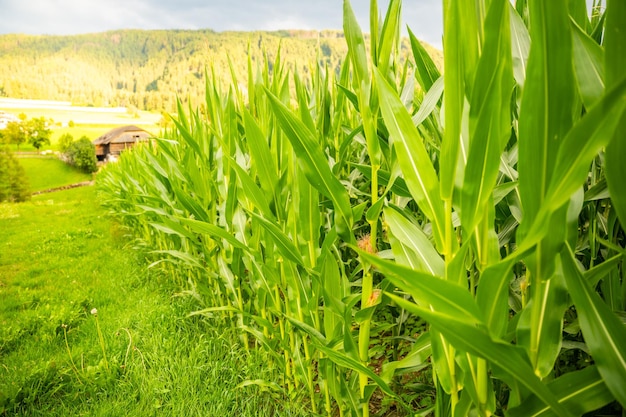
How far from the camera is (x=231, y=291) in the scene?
1.83 metres

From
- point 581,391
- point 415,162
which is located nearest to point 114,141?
point 415,162

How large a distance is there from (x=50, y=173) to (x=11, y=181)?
23273 mm

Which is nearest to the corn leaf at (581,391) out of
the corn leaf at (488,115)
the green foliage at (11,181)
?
the corn leaf at (488,115)

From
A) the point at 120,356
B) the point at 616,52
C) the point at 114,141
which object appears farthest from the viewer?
the point at 114,141

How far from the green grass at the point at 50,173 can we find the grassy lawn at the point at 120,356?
37766 millimetres

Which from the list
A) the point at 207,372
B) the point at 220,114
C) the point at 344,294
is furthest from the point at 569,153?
the point at 207,372

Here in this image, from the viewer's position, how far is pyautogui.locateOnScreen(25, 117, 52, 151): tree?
4762 centimetres

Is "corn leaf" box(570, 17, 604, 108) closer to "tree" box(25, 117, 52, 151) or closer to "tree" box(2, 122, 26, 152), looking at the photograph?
"tree" box(2, 122, 26, 152)

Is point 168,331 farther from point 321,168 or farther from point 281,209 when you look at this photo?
point 321,168

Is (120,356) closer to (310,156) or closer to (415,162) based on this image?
(310,156)

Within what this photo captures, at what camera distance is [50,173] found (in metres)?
38.8

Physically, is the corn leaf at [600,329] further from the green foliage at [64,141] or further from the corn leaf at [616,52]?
the green foliage at [64,141]

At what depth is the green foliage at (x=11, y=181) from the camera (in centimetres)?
1875

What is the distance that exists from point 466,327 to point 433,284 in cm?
6
